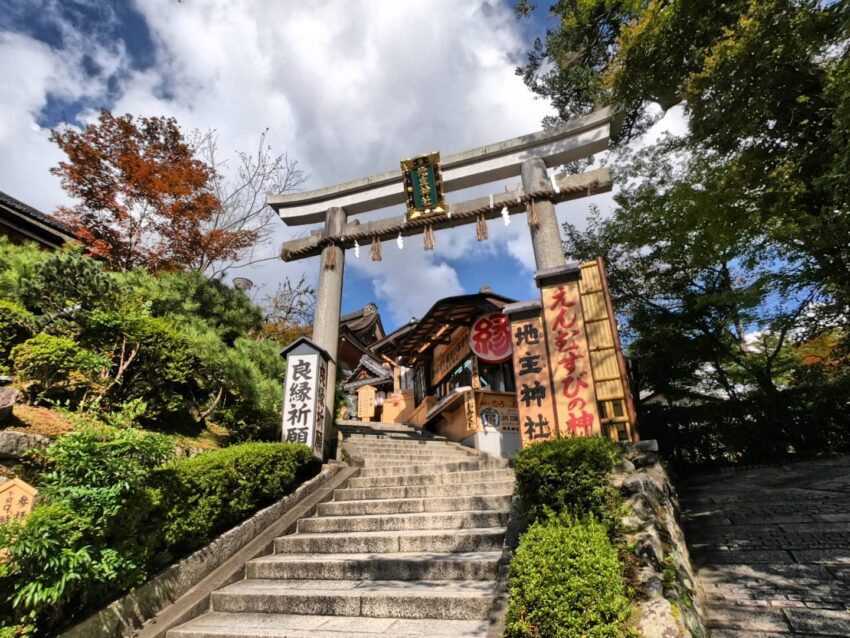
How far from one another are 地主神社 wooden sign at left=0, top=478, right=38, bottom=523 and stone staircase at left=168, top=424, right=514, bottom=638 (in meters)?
1.83

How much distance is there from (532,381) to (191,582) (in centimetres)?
547

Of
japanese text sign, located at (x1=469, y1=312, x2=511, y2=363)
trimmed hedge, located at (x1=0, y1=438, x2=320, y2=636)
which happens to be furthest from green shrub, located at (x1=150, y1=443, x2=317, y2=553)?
japanese text sign, located at (x1=469, y1=312, x2=511, y2=363)

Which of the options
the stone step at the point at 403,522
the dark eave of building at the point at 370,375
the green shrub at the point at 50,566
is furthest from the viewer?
the dark eave of building at the point at 370,375

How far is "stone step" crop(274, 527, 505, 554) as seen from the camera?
5047mm

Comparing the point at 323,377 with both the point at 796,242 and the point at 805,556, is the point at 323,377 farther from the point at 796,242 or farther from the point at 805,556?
the point at 796,242

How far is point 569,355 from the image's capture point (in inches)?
274

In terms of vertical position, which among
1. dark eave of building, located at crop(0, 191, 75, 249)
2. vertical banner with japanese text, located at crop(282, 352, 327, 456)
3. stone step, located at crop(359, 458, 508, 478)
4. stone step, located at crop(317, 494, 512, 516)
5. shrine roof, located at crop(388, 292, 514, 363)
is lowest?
stone step, located at crop(317, 494, 512, 516)

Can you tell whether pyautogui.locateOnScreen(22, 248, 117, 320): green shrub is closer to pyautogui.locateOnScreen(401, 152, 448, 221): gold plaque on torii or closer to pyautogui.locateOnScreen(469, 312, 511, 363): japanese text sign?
pyautogui.locateOnScreen(401, 152, 448, 221): gold plaque on torii

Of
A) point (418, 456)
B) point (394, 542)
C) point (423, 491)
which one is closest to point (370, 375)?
point (418, 456)

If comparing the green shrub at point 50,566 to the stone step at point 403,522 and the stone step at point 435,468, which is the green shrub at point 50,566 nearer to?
the stone step at point 403,522

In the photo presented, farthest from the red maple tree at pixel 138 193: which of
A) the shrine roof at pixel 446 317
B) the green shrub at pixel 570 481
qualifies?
the green shrub at pixel 570 481

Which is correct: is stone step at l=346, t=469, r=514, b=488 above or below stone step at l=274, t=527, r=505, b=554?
above

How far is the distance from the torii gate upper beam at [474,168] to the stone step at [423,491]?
306 inches

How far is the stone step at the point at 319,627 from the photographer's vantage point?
3619 millimetres
